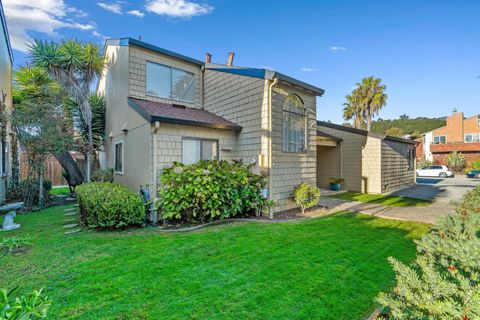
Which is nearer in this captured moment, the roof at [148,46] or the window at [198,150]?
the window at [198,150]

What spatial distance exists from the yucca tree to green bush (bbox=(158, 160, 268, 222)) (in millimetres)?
6362

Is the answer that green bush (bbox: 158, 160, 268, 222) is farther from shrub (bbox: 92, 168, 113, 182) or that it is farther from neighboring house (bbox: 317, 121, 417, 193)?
neighboring house (bbox: 317, 121, 417, 193)

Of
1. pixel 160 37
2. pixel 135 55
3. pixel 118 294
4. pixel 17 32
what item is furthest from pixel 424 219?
pixel 17 32

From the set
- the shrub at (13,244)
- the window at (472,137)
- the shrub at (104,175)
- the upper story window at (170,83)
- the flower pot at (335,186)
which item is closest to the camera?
the shrub at (13,244)

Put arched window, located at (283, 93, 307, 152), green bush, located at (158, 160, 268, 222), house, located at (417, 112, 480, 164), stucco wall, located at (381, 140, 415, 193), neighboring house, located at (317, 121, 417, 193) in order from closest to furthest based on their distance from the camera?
green bush, located at (158, 160, 268, 222) < arched window, located at (283, 93, 307, 152) < neighboring house, located at (317, 121, 417, 193) < stucco wall, located at (381, 140, 415, 193) < house, located at (417, 112, 480, 164)

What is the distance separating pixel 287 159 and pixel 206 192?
3227mm

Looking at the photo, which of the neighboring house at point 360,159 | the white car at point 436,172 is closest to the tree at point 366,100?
the white car at point 436,172

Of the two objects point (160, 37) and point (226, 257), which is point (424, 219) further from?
point (160, 37)

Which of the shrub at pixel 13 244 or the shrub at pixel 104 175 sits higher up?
the shrub at pixel 104 175

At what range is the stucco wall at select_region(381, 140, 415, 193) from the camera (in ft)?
44.3

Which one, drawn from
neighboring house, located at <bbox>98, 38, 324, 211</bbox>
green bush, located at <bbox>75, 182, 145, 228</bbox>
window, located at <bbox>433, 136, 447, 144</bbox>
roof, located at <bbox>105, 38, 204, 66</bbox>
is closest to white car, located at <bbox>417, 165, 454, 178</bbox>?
window, located at <bbox>433, 136, 447, 144</bbox>

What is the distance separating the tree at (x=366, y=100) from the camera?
2323cm

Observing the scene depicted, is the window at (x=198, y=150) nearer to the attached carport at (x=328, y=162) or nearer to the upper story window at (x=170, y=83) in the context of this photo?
the upper story window at (x=170, y=83)

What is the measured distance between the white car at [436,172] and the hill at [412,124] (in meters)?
23.5
